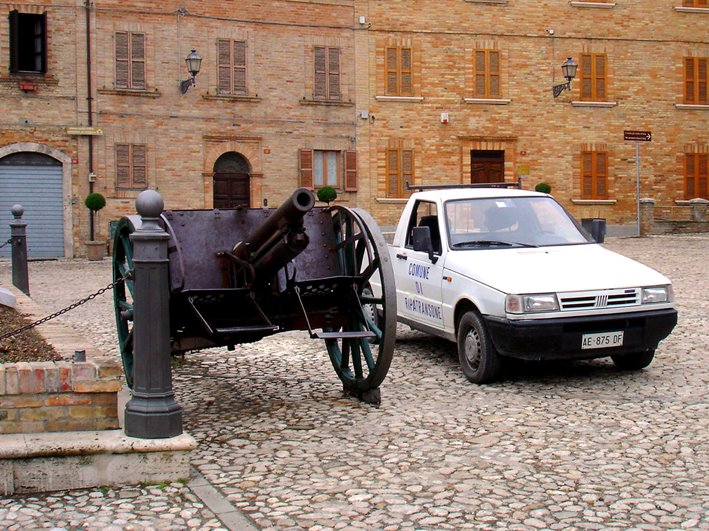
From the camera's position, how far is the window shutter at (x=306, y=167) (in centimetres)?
3000

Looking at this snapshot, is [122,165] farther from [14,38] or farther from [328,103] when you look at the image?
[328,103]

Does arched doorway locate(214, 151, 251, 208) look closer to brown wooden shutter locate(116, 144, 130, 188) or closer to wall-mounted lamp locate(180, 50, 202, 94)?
brown wooden shutter locate(116, 144, 130, 188)

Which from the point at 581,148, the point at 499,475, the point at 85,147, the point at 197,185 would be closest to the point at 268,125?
the point at 197,185

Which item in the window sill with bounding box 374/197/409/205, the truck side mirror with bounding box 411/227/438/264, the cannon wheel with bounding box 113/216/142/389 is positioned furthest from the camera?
the window sill with bounding box 374/197/409/205

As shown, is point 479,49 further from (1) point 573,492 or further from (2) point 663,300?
(1) point 573,492

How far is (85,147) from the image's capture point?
27.9 metres

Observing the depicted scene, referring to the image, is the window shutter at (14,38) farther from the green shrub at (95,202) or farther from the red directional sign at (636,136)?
the red directional sign at (636,136)

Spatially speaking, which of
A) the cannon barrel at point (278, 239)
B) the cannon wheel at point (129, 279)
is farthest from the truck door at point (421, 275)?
the cannon wheel at point (129, 279)

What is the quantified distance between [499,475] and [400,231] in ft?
16.1

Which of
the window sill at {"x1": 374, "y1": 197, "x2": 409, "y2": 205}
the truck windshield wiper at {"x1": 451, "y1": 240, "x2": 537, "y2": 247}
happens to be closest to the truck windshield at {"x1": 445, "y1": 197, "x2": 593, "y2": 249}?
the truck windshield wiper at {"x1": 451, "y1": 240, "x2": 537, "y2": 247}

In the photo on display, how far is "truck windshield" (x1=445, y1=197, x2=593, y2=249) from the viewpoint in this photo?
9039 mm

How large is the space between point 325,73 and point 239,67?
265 centimetres

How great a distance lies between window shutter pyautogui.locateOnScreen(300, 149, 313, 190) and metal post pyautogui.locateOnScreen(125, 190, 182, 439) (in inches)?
966

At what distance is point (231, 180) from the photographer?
1170 inches
